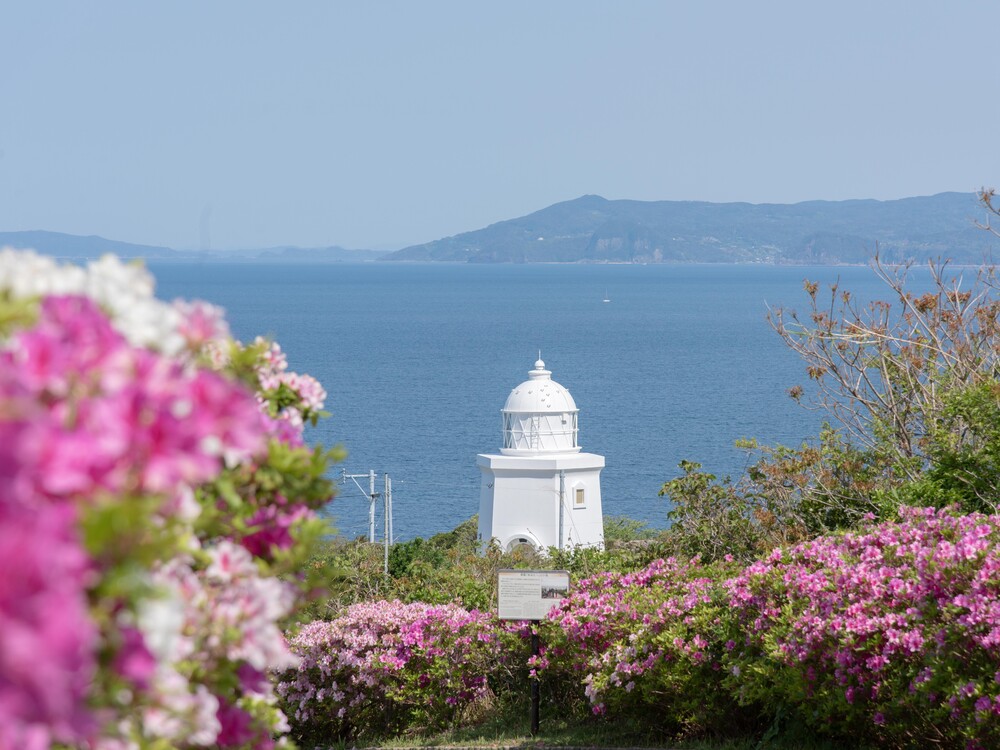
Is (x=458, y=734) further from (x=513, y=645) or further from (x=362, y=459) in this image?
(x=362, y=459)

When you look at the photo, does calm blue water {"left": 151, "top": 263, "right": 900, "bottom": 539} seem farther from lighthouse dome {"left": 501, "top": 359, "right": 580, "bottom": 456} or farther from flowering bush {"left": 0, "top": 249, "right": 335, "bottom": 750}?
flowering bush {"left": 0, "top": 249, "right": 335, "bottom": 750}

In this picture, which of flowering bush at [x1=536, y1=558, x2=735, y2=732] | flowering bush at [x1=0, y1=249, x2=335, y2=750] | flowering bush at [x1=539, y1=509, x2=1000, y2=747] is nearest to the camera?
flowering bush at [x1=0, y1=249, x2=335, y2=750]

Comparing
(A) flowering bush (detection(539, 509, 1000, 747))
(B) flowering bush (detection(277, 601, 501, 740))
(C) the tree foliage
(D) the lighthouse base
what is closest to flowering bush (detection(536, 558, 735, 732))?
(A) flowering bush (detection(539, 509, 1000, 747))

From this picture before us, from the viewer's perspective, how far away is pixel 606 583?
32.1 ft

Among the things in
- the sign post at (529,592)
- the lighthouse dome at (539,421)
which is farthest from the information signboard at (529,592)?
the lighthouse dome at (539,421)

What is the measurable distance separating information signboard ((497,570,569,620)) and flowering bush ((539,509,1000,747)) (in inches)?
8.9

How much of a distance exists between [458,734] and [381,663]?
0.83 m

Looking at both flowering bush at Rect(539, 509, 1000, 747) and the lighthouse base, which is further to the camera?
the lighthouse base

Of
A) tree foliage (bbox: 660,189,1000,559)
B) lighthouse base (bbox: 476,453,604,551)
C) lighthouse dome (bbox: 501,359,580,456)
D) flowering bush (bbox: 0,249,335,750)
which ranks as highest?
flowering bush (bbox: 0,249,335,750)

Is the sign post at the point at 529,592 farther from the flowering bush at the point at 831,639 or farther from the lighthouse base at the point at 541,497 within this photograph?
the lighthouse base at the point at 541,497

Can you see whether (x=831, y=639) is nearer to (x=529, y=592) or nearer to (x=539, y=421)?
(x=529, y=592)

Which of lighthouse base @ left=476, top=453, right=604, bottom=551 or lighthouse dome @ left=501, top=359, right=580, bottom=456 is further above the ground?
lighthouse dome @ left=501, top=359, right=580, bottom=456

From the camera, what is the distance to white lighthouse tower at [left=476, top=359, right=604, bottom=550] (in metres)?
28.5

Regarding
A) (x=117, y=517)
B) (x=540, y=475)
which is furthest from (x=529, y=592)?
(x=540, y=475)
